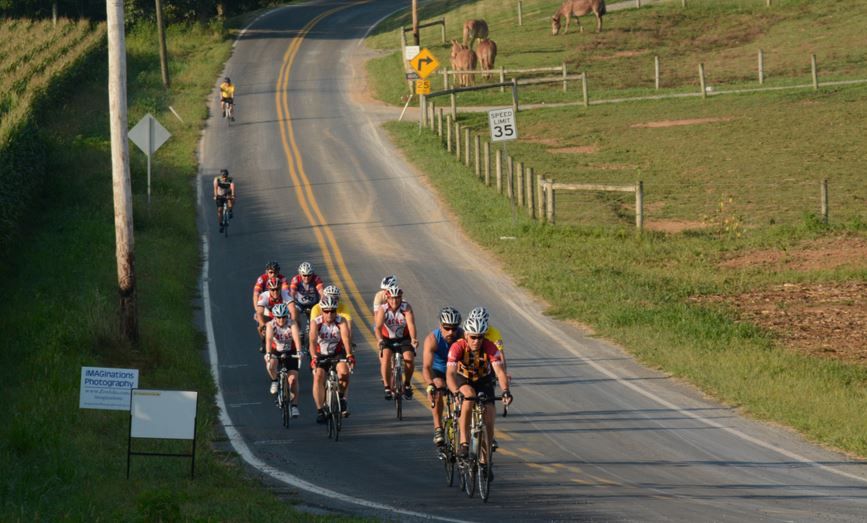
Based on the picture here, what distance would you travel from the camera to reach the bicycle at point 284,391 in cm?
1928

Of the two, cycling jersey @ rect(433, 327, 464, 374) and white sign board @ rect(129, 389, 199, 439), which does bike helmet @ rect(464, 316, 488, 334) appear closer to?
cycling jersey @ rect(433, 327, 464, 374)

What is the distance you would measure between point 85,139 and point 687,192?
21.4 meters

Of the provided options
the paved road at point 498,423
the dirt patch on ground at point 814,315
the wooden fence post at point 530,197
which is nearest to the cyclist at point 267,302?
the paved road at point 498,423

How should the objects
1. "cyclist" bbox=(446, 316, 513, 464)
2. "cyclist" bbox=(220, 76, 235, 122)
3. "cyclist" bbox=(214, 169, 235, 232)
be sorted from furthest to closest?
"cyclist" bbox=(220, 76, 235, 122) → "cyclist" bbox=(214, 169, 235, 232) → "cyclist" bbox=(446, 316, 513, 464)

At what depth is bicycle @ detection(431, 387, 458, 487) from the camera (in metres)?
15.7

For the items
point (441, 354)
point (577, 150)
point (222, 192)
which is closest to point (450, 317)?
point (441, 354)

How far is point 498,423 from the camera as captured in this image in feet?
62.8

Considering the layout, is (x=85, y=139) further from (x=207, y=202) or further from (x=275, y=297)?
(x=275, y=297)

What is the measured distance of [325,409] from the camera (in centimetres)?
1906

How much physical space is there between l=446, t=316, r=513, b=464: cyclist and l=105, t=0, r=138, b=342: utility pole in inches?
321

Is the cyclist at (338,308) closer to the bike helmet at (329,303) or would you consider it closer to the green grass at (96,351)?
the bike helmet at (329,303)

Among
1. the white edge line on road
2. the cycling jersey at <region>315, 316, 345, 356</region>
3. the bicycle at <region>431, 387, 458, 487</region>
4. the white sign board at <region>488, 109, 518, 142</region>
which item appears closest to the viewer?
the white edge line on road

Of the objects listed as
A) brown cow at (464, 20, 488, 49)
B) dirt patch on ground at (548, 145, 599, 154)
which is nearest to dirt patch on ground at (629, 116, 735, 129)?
dirt patch on ground at (548, 145, 599, 154)

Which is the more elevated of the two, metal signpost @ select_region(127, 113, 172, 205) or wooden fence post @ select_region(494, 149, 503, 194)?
metal signpost @ select_region(127, 113, 172, 205)
